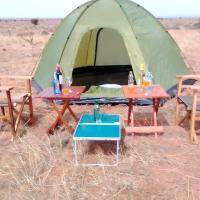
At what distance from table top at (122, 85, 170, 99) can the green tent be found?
3.96 feet

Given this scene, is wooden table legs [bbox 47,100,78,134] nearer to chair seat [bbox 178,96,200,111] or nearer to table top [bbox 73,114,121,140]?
table top [bbox 73,114,121,140]

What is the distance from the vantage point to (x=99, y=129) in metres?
4.27

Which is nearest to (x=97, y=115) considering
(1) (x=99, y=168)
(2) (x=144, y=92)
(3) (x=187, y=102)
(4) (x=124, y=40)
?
(1) (x=99, y=168)

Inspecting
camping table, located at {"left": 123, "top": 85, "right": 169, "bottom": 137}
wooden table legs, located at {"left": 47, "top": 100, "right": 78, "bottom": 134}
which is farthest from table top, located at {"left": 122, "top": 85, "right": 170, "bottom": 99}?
wooden table legs, located at {"left": 47, "top": 100, "right": 78, "bottom": 134}

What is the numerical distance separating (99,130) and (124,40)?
2.87 m

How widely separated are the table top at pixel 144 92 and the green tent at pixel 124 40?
121 centimetres

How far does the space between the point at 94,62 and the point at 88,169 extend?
5421 millimetres

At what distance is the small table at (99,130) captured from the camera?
4.02m

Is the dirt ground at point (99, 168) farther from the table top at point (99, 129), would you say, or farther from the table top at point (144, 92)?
the table top at point (144, 92)

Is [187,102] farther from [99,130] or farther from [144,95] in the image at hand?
[99,130]

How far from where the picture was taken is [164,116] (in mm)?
6035

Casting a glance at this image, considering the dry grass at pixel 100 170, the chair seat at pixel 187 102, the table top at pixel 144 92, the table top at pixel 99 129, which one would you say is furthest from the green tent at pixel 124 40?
the table top at pixel 99 129

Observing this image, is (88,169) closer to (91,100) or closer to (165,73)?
(91,100)

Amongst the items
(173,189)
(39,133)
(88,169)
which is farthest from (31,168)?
(173,189)
